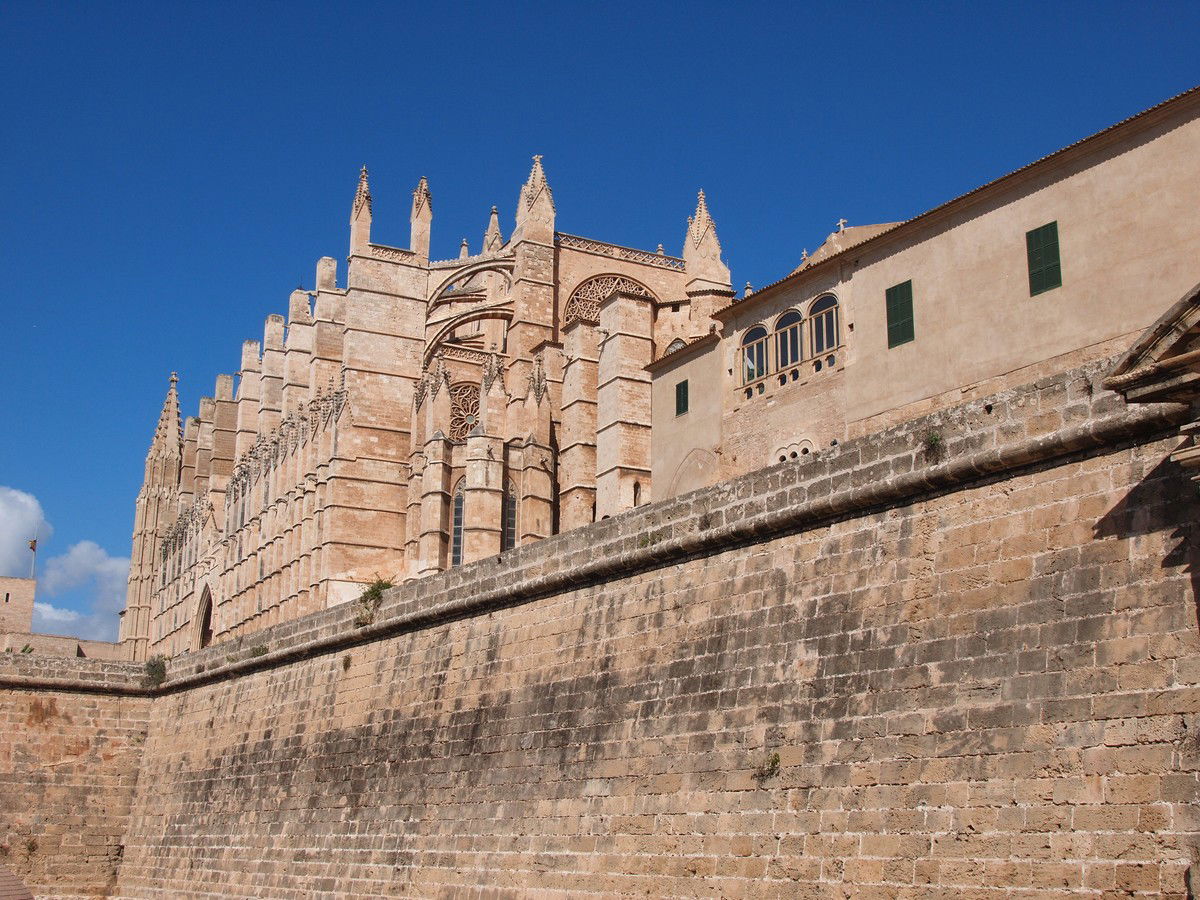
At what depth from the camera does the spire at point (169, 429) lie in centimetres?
6462

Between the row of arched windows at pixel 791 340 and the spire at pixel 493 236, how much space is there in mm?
35737

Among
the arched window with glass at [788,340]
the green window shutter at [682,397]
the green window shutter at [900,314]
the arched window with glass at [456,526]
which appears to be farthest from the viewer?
the arched window with glass at [456,526]

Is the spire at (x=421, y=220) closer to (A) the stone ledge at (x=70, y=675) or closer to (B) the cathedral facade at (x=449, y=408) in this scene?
(B) the cathedral facade at (x=449, y=408)

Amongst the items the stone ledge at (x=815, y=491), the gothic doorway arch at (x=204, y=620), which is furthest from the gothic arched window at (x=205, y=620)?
the stone ledge at (x=815, y=491)

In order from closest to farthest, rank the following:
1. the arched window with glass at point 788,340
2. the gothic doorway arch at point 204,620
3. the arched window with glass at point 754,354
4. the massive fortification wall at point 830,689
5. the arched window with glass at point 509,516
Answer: the massive fortification wall at point 830,689
the arched window with glass at point 788,340
the arched window with glass at point 754,354
the arched window with glass at point 509,516
the gothic doorway arch at point 204,620

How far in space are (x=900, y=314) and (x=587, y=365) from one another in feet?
44.6

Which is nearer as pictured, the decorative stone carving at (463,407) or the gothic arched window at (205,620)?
the decorative stone carving at (463,407)

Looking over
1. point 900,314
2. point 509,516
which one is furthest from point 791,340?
point 509,516

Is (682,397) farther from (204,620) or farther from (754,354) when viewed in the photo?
(204,620)

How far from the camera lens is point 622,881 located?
43.0 ft

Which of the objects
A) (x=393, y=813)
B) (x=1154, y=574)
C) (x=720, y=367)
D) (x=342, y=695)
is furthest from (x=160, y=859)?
(x=1154, y=574)

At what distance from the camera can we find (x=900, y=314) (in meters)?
21.3

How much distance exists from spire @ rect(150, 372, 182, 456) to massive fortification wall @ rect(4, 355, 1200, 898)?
48.1 m

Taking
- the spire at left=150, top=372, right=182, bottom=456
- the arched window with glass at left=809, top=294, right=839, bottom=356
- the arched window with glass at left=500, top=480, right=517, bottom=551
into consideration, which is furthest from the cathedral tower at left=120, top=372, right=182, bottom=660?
the arched window with glass at left=809, top=294, right=839, bottom=356
